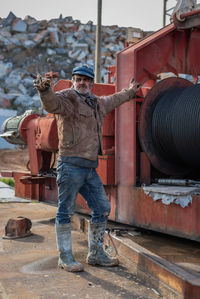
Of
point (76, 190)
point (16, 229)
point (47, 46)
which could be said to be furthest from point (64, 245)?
point (47, 46)

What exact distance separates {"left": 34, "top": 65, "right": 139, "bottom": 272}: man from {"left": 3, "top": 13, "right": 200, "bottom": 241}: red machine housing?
28.0 inches

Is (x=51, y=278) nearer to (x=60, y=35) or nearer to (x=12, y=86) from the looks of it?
(x=12, y=86)

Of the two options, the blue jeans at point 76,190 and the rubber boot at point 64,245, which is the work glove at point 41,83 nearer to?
the blue jeans at point 76,190

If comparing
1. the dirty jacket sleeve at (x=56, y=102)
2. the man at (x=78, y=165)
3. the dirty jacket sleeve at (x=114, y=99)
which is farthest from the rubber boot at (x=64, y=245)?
the dirty jacket sleeve at (x=114, y=99)

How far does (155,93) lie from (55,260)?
89.3 inches

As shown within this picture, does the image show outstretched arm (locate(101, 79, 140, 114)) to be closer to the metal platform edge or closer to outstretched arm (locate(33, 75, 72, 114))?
outstretched arm (locate(33, 75, 72, 114))

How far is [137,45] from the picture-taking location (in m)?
4.62

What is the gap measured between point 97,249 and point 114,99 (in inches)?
56.9

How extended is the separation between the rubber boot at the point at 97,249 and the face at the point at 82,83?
1238 mm

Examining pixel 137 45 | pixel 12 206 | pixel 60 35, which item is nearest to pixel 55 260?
pixel 137 45

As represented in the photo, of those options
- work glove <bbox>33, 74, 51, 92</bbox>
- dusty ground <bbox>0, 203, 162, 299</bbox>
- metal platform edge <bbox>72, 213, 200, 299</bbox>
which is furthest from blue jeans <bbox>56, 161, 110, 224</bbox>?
work glove <bbox>33, 74, 51, 92</bbox>

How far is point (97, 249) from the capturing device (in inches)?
146

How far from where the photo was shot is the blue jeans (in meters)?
3.54

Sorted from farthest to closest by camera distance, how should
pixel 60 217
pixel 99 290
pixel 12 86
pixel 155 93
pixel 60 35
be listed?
pixel 60 35, pixel 12 86, pixel 155 93, pixel 60 217, pixel 99 290
